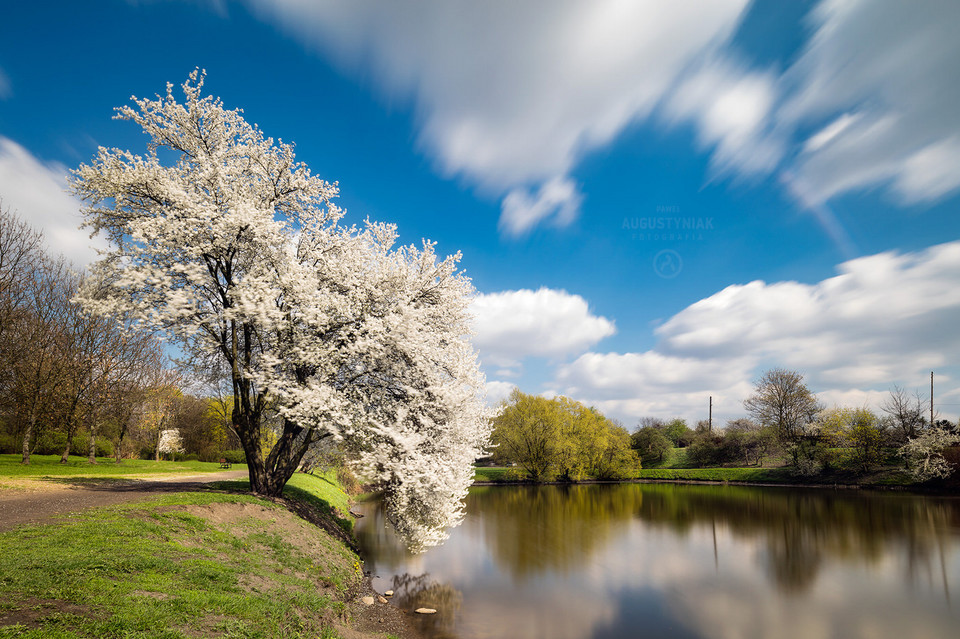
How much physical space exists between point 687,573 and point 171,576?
19784 millimetres

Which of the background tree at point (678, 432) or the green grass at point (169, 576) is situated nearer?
the green grass at point (169, 576)

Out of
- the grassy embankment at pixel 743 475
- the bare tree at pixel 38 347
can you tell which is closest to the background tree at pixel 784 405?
the grassy embankment at pixel 743 475

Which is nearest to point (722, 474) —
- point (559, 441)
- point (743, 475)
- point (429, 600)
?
point (743, 475)

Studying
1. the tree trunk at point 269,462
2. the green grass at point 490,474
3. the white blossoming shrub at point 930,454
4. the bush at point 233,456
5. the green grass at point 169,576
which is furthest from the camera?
the green grass at point 490,474

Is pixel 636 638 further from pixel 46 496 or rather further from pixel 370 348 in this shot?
pixel 46 496

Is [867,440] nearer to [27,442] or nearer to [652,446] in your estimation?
[652,446]

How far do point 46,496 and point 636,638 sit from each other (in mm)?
19096

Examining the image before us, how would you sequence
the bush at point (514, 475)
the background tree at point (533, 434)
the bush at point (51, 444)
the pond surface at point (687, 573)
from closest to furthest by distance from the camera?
the pond surface at point (687, 573)
the bush at point (51, 444)
the background tree at point (533, 434)
the bush at point (514, 475)

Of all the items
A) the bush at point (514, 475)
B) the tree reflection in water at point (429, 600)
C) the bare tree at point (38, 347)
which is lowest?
the bush at point (514, 475)

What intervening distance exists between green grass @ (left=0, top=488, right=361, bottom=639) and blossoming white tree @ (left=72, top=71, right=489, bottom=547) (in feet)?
10.9

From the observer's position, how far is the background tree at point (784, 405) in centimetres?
5616

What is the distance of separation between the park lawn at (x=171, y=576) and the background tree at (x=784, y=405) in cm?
6233

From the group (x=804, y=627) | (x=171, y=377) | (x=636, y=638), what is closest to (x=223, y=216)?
(x=636, y=638)

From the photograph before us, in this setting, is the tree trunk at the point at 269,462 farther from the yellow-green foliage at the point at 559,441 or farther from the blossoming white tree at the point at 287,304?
the yellow-green foliage at the point at 559,441
